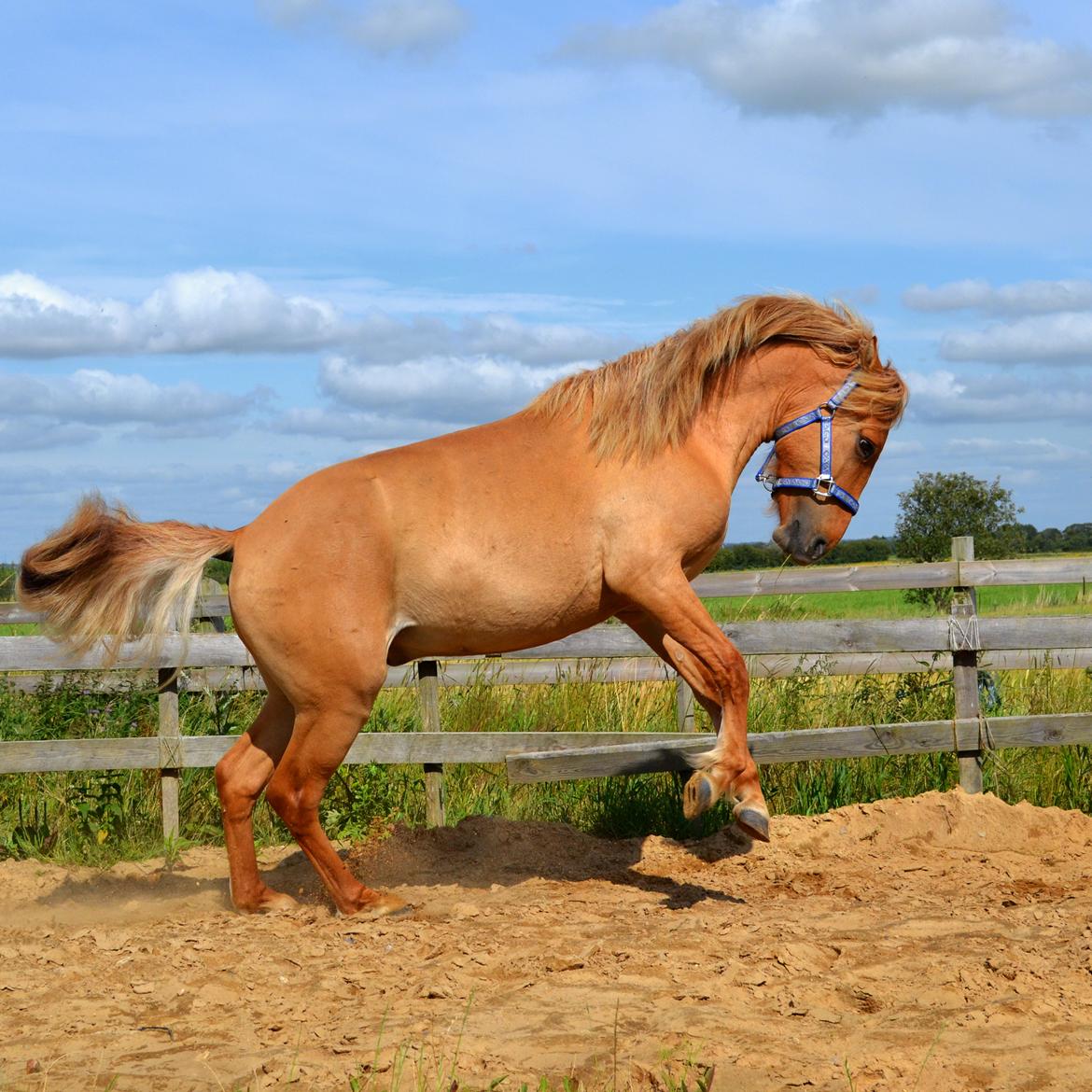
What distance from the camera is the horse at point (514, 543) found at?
5.09 meters

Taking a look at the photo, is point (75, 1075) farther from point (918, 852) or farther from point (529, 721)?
point (529, 721)

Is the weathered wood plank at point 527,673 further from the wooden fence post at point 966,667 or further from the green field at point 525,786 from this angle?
the wooden fence post at point 966,667

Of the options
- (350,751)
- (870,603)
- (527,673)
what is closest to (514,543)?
(350,751)

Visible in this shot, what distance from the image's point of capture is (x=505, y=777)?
24.6 feet

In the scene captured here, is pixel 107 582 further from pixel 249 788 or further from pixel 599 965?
pixel 599 965

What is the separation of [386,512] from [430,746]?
2.10m

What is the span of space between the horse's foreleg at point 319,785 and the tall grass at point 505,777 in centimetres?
148

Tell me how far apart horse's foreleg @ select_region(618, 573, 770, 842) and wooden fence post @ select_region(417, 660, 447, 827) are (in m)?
2.28

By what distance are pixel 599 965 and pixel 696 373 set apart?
2497 mm

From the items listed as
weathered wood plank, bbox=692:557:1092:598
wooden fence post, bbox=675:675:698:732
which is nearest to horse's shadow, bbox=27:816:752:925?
wooden fence post, bbox=675:675:698:732

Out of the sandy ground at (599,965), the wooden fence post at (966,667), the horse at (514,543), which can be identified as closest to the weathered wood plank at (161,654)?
the sandy ground at (599,965)

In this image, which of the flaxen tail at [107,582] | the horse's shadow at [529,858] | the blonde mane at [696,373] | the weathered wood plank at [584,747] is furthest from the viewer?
the weathered wood plank at [584,747]

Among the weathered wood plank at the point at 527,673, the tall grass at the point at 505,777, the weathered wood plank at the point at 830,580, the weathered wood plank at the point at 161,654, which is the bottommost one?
the tall grass at the point at 505,777

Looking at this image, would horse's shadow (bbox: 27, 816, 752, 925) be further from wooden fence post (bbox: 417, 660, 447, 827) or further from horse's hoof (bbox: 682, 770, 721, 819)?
horse's hoof (bbox: 682, 770, 721, 819)
